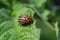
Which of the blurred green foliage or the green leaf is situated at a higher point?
the green leaf

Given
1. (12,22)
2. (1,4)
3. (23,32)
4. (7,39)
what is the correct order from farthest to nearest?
1. (1,4)
2. (12,22)
3. (23,32)
4. (7,39)

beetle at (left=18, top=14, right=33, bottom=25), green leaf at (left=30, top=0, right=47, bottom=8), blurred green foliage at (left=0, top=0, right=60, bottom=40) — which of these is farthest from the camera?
green leaf at (left=30, top=0, right=47, bottom=8)

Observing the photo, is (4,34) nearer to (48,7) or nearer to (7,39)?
(7,39)

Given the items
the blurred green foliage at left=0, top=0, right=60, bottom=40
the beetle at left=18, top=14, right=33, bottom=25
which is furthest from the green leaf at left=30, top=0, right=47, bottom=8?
the beetle at left=18, top=14, right=33, bottom=25

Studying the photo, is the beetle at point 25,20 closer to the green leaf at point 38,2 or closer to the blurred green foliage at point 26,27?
the blurred green foliage at point 26,27

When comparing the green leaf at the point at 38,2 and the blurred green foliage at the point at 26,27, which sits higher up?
the green leaf at the point at 38,2

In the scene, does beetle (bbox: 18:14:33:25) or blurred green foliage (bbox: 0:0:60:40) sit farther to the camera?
beetle (bbox: 18:14:33:25)

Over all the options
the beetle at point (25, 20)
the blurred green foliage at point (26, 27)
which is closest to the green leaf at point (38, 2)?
the blurred green foliage at point (26, 27)

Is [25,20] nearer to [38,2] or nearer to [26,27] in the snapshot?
[26,27]

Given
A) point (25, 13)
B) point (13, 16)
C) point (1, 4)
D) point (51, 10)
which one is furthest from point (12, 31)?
point (51, 10)

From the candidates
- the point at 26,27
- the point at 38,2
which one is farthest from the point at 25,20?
the point at 38,2

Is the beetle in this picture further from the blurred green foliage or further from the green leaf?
the green leaf
